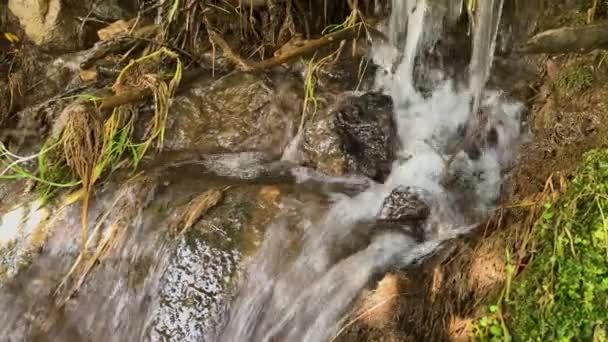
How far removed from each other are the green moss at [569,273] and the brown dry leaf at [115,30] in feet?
11.0

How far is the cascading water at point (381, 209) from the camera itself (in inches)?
107

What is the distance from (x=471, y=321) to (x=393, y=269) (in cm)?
56

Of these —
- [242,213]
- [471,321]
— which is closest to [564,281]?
[471,321]

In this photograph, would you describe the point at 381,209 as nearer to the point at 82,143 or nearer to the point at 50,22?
the point at 82,143

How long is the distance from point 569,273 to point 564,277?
0.02 metres

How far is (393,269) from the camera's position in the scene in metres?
2.77

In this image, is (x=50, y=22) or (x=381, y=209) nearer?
(x=381, y=209)

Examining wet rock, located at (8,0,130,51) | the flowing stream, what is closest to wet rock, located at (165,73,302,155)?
the flowing stream

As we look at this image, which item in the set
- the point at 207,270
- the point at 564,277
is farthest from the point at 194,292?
the point at 564,277

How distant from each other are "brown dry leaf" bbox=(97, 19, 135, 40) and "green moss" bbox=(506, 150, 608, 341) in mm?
3347

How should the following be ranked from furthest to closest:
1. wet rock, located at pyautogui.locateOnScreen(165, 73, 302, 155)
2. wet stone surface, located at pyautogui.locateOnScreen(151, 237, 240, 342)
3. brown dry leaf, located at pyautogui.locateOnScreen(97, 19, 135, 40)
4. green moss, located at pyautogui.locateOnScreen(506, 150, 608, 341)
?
brown dry leaf, located at pyautogui.locateOnScreen(97, 19, 135, 40)
wet rock, located at pyautogui.locateOnScreen(165, 73, 302, 155)
wet stone surface, located at pyautogui.locateOnScreen(151, 237, 240, 342)
green moss, located at pyautogui.locateOnScreen(506, 150, 608, 341)

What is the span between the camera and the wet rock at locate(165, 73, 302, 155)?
391cm

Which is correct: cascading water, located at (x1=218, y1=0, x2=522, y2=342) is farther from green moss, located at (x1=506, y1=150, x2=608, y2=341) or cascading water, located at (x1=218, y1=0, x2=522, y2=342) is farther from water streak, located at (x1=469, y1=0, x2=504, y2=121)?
green moss, located at (x1=506, y1=150, x2=608, y2=341)

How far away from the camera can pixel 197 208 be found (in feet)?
10.2
